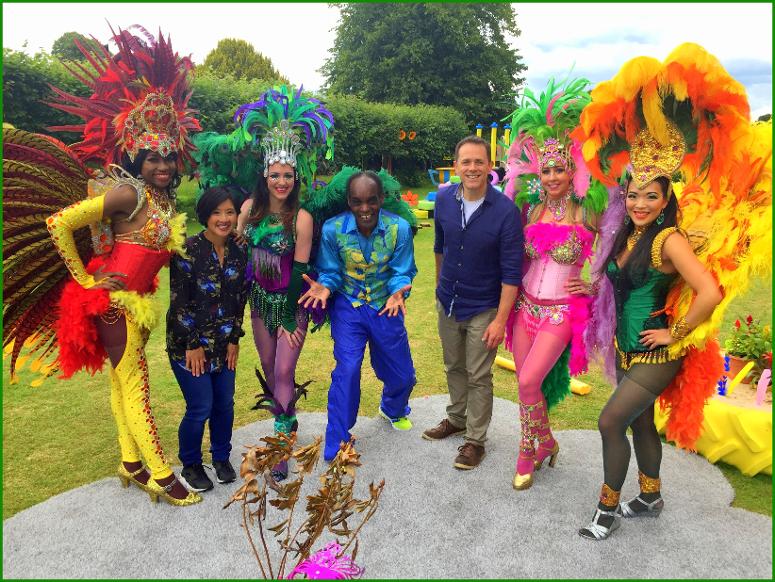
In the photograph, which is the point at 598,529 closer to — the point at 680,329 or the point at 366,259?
the point at 680,329

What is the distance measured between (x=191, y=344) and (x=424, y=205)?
1281cm

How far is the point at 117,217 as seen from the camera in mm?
3113

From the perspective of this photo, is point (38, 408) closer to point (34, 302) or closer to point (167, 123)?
point (34, 302)

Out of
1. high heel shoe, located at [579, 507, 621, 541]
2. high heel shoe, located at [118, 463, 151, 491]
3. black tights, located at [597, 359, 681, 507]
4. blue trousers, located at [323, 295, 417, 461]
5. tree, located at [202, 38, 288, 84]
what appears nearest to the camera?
black tights, located at [597, 359, 681, 507]

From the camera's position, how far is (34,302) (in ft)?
10.5

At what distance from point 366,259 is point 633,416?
183 centimetres

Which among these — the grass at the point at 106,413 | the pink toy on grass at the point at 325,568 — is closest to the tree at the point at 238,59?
the grass at the point at 106,413

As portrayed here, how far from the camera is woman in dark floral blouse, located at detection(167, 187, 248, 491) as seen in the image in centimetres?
324

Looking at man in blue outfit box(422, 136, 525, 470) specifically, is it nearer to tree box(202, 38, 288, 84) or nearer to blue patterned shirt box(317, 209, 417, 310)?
blue patterned shirt box(317, 209, 417, 310)

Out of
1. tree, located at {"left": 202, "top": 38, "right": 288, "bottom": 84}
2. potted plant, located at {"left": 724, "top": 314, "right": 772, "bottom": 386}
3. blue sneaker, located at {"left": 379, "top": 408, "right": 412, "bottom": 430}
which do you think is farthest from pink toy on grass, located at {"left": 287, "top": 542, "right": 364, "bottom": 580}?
tree, located at {"left": 202, "top": 38, "right": 288, "bottom": 84}

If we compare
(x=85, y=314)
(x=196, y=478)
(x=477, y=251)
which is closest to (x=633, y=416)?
(x=477, y=251)

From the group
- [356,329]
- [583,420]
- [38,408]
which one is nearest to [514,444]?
[583,420]

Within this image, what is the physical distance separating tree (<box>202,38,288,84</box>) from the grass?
27770 mm

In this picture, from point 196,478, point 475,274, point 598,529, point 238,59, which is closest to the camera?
point 598,529
